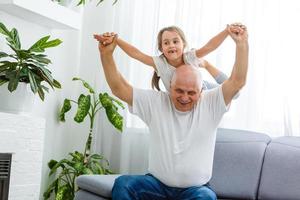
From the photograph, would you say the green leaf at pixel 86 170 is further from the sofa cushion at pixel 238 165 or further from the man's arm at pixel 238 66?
the man's arm at pixel 238 66

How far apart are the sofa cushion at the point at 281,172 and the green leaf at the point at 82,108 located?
5.00ft

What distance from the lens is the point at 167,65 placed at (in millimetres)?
2848

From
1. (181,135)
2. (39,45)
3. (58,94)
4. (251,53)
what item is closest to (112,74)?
(181,135)

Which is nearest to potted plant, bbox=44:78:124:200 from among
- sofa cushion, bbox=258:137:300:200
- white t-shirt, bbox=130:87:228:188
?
sofa cushion, bbox=258:137:300:200

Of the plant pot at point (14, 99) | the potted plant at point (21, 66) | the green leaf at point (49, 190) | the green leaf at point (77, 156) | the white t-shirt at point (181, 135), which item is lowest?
the green leaf at point (49, 190)

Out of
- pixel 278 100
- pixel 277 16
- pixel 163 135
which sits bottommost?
pixel 163 135

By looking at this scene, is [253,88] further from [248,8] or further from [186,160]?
[186,160]

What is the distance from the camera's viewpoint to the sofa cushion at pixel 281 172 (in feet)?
10.2

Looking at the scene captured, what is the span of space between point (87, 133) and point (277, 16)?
1.86 meters

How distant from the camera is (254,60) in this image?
3.87 meters

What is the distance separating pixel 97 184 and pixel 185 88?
74 cm

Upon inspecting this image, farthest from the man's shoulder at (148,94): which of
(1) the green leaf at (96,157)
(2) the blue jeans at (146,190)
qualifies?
(1) the green leaf at (96,157)

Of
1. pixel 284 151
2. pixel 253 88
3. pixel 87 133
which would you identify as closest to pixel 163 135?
pixel 284 151

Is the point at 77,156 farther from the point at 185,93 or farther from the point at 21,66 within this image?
the point at 185,93
